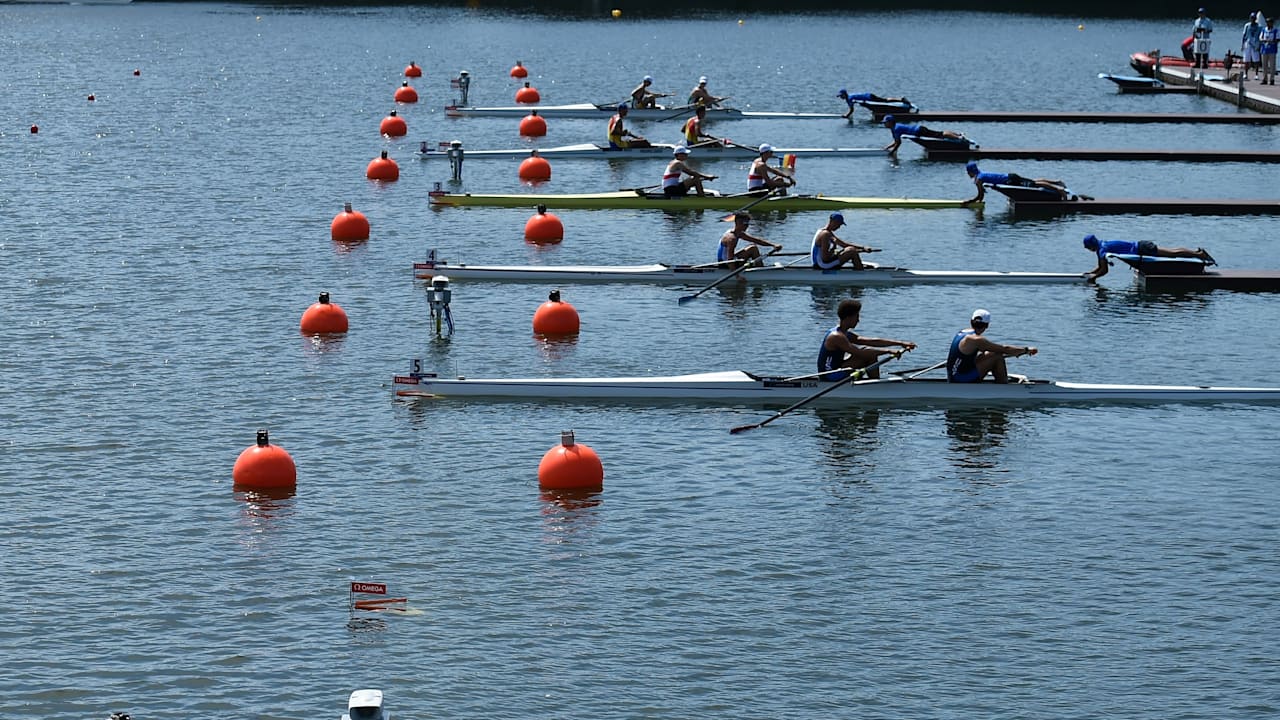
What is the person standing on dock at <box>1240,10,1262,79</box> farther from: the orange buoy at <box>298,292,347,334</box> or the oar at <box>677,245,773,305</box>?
the orange buoy at <box>298,292,347,334</box>

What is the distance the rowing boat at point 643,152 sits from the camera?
57875mm

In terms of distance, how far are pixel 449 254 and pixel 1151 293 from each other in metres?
15.8

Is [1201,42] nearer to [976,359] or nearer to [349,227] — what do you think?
[349,227]

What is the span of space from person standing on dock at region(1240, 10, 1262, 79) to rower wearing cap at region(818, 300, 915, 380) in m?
51.2

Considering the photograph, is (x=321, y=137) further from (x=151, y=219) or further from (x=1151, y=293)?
(x=1151, y=293)

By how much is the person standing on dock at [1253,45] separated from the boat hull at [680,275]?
41.3 meters

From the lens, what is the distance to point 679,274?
39.6 metres

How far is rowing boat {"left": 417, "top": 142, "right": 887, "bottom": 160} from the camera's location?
57875 mm

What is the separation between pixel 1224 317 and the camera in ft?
122

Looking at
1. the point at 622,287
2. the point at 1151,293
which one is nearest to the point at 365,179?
the point at 622,287

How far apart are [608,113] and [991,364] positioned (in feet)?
140

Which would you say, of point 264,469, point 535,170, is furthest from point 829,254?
point 264,469

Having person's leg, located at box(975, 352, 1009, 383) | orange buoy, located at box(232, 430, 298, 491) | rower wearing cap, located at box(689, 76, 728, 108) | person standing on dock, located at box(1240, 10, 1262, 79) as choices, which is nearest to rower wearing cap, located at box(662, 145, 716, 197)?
rower wearing cap, located at box(689, 76, 728, 108)

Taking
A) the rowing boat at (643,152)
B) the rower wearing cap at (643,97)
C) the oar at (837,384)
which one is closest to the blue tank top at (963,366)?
the oar at (837,384)
